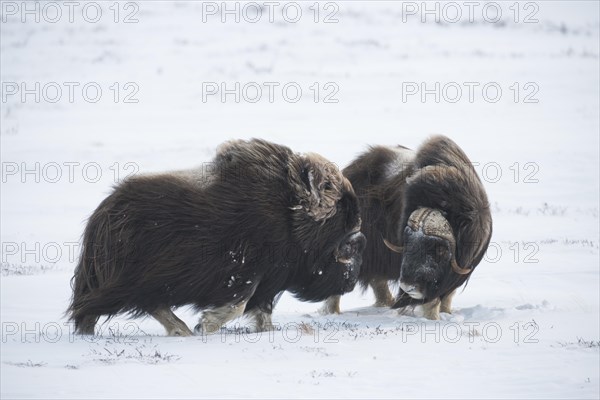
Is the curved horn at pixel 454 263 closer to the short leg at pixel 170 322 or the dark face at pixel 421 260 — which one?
the dark face at pixel 421 260

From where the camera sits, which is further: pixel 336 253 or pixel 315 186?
pixel 336 253

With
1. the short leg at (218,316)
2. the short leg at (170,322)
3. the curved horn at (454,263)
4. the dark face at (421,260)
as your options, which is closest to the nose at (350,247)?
the dark face at (421,260)

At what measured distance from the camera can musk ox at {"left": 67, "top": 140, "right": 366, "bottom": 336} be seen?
477cm

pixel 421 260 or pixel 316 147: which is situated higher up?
pixel 421 260

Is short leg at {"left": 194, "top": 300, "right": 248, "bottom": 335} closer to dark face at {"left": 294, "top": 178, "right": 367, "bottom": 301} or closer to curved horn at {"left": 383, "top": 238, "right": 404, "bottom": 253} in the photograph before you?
dark face at {"left": 294, "top": 178, "right": 367, "bottom": 301}

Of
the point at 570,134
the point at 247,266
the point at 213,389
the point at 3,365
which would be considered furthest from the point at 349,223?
the point at 570,134

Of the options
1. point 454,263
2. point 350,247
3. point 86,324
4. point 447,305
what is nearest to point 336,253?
point 350,247

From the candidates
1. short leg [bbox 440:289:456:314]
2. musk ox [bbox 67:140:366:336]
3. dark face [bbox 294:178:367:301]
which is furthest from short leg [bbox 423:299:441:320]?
musk ox [bbox 67:140:366:336]

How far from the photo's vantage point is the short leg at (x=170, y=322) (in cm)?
496

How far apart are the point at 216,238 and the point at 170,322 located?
553 millimetres

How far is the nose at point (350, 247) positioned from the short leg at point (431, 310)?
59 cm

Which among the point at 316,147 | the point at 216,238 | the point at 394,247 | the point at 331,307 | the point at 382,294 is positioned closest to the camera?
the point at 216,238

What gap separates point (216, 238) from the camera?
15.9ft

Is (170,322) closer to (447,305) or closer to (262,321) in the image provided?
(262,321)
